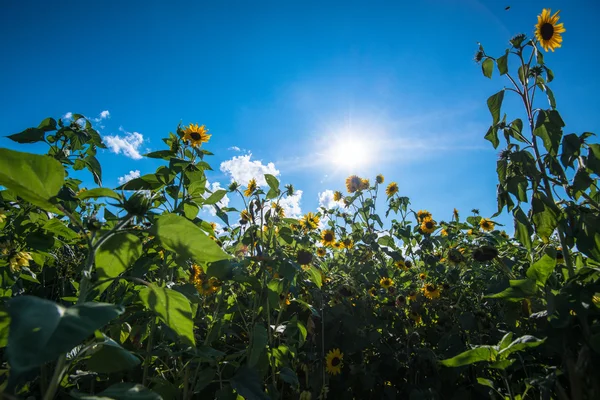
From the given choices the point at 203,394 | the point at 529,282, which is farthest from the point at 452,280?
the point at 203,394

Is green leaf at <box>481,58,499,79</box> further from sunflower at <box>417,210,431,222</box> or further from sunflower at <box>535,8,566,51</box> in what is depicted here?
sunflower at <box>417,210,431,222</box>

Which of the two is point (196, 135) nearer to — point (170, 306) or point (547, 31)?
point (170, 306)

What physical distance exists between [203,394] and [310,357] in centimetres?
59

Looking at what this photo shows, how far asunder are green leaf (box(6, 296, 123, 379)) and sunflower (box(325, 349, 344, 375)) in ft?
6.07

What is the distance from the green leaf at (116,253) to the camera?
78 cm

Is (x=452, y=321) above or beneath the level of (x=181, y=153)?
beneath

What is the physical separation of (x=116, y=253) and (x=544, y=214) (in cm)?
148

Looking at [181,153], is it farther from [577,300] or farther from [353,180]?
[353,180]

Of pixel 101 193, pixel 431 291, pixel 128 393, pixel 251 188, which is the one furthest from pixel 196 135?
pixel 431 291

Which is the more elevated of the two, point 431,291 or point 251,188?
point 251,188

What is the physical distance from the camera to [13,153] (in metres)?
0.63

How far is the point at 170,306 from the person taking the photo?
0.77 meters

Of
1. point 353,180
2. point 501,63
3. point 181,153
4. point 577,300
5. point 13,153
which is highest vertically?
point 353,180

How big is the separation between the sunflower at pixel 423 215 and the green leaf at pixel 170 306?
148 inches
